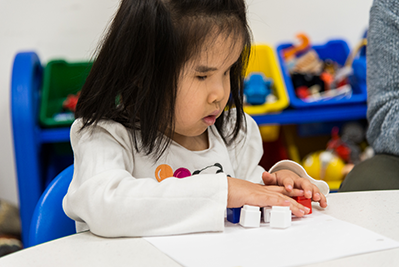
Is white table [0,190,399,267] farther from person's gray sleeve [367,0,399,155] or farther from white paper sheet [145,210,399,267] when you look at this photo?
person's gray sleeve [367,0,399,155]

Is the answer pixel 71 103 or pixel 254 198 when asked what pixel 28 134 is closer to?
pixel 71 103

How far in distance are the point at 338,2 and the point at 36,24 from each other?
1375mm

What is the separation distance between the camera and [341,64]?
1.89 metres

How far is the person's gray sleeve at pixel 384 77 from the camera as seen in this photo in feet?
3.18

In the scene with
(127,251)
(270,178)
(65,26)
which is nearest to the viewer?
(127,251)

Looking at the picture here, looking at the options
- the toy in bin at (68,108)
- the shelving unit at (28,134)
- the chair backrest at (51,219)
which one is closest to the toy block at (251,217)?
the chair backrest at (51,219)

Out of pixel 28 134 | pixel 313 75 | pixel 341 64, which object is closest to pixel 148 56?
pixel 28 134

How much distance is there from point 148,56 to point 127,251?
31 centimetres

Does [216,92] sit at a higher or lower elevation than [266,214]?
higher

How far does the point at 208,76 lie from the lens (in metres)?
0.68

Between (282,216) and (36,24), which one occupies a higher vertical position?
(36,24)

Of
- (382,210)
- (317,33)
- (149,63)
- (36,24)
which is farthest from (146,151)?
(317,33)

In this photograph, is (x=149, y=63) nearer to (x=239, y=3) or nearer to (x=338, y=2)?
(x=239, y=3)

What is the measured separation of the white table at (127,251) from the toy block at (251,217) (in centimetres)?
12
